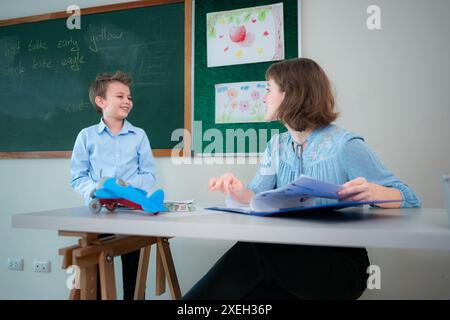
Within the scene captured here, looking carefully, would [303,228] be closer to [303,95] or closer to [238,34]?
[303,95]

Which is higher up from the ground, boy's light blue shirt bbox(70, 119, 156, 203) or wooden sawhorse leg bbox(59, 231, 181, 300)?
boy's light blue shirt bbox(70, 119, 156, 203)

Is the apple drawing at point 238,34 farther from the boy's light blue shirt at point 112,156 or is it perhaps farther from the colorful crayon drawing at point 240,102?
the boy's light blue shirt at point 112,156

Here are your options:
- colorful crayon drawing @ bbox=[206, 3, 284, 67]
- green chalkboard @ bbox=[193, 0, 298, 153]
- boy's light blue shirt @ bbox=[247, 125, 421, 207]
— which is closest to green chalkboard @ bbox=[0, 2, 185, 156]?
green chalkboard @ bbox=[193, 0, 298, 153]

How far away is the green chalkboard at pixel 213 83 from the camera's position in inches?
81.7

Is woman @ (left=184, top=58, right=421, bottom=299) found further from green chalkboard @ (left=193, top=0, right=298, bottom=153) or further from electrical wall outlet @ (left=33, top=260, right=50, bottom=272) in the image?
electrical wall outlet @ (left=33, top=260, right=50, bottom=272)

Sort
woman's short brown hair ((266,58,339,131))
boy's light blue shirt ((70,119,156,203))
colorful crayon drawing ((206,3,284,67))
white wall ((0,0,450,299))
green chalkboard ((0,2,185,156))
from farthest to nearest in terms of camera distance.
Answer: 1. green chalkboard ((0,2,185,156))
2. colorful crayon drawing ((206,3,284,67))
3. white wall ((0,0,450,299))
4. boy's light blue shirt ((70,119,156,203))
5. woman's short brown hair ((266,58,339,131))

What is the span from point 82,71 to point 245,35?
4.03ft

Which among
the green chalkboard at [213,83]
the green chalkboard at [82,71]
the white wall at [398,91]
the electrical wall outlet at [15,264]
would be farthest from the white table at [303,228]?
the electrical wall outlet at [15,264]

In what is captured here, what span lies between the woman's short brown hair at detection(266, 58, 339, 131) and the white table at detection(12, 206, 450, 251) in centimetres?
49

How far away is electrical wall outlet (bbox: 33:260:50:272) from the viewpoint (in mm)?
2479

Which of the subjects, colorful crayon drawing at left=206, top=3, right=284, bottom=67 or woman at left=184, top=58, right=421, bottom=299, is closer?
woman at left=184, top=58, right=421, bottom=299
